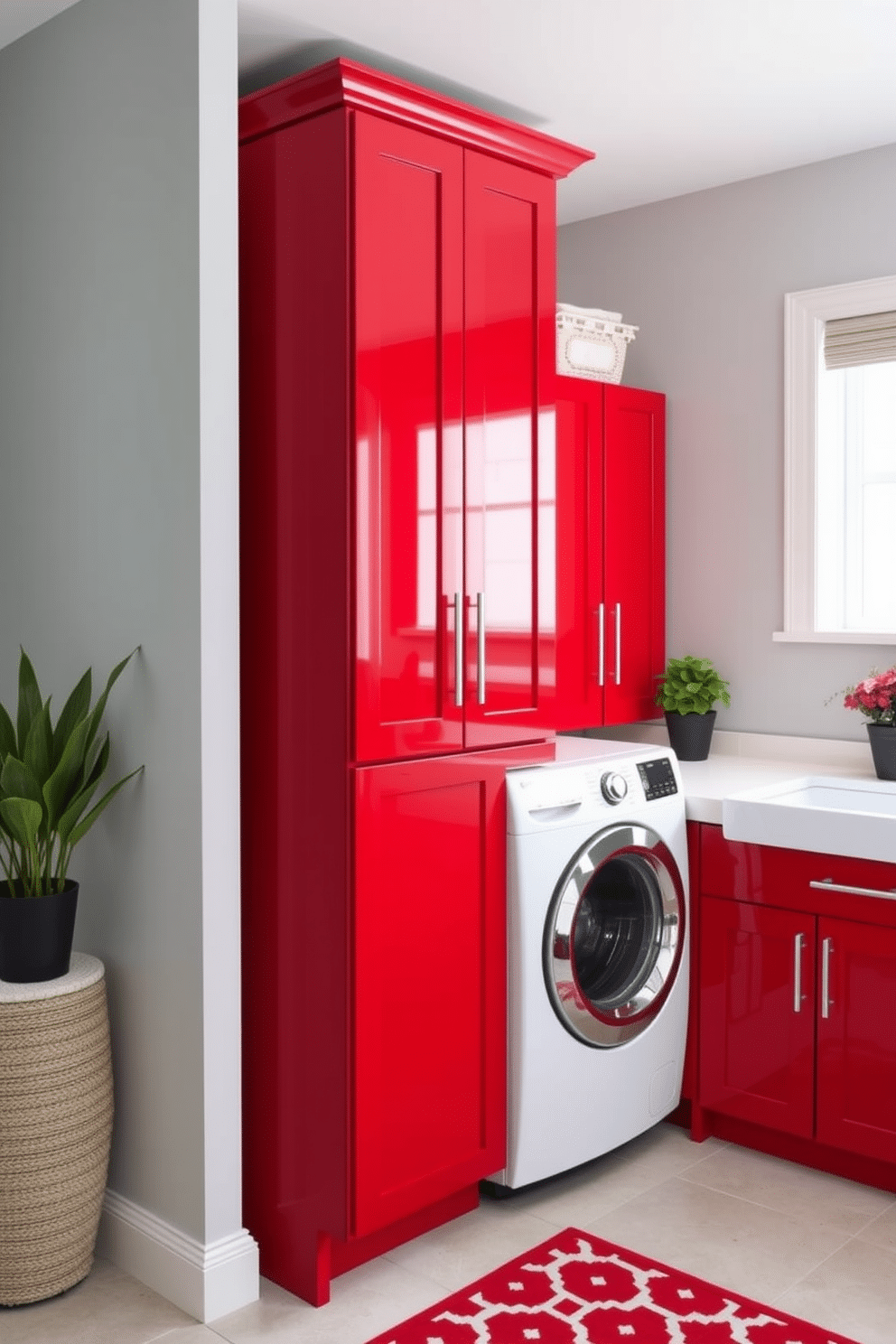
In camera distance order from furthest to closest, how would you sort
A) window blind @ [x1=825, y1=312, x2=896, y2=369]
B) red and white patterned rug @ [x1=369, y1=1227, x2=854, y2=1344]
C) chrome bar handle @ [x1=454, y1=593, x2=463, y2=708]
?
window blind @ [x1=825, y1=312, x2=896, y2=369] → chrome bar handle @ [x1=454, y1=593, x2=463, y2=708] → red and white patterned rug @ [x1=369, y1=1227, x2=854, y2=1344]

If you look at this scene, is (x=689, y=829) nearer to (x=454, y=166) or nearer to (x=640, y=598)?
(x=640, y=598)

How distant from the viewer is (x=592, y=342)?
3.45 metres

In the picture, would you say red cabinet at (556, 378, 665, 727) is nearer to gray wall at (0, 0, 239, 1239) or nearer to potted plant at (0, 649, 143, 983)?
gray wall at (0, 0, 239, 1239)

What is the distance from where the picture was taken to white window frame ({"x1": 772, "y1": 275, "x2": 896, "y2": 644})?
11.4ft

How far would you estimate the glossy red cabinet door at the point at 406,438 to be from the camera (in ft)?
7.65

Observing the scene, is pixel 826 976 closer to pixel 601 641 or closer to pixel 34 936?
pixel 601 641

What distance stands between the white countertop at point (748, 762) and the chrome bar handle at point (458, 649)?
80 centimetres

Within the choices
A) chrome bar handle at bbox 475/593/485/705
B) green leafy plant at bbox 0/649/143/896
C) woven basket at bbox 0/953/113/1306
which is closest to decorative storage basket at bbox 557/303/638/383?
chrome bar handle at bbox 475/593/485/705

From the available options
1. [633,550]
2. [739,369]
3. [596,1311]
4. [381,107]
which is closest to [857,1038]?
[596,1311]

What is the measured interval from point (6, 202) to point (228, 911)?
1648mm

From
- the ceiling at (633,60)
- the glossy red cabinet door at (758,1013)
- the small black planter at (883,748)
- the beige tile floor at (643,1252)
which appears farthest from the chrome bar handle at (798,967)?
the ceiling at (633,60)

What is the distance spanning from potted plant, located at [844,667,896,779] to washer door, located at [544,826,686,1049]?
672 millimetres

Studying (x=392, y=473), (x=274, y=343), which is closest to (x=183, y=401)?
(x=274, y=343)

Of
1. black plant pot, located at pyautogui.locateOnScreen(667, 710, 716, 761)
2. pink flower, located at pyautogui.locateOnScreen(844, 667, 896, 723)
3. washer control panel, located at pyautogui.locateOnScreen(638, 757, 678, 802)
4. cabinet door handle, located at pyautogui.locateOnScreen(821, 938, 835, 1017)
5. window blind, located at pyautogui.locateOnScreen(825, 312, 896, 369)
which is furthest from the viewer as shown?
black plant pot, located at pyautogui.locateOnScreen(667, 710, 716, 761)
